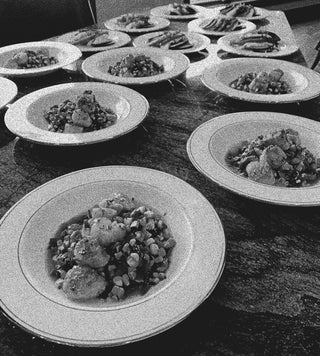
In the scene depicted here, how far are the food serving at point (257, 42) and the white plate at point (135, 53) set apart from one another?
482 millimetres

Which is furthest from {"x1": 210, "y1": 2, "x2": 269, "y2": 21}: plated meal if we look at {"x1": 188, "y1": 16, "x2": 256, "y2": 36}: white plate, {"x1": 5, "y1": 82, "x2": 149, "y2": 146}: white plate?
{"x1": 5, "y1": 82, "x2": 149, "y2": 146}: white plate

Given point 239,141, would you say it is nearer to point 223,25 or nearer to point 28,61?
point 28,61

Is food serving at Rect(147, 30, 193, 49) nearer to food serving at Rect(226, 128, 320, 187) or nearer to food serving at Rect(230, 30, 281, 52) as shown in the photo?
food serving at Rect(230, 30, 281, 52)

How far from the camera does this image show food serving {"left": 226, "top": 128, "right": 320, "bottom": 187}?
46.6 inches

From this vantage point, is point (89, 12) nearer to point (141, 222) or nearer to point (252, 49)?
point (252, 49)

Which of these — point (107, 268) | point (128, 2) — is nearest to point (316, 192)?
point (107, 268)

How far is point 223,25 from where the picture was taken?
108 inches

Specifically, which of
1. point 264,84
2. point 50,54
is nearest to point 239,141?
point 264,84

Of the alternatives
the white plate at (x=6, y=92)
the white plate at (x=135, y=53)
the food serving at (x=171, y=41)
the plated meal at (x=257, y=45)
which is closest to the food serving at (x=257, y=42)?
the plated meal at (x=257, y=45)

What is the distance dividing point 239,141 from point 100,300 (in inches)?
32.1

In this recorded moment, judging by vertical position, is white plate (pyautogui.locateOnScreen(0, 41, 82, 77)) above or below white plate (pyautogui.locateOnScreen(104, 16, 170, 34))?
above

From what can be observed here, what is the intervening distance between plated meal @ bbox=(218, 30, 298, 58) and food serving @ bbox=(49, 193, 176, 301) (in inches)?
62.0

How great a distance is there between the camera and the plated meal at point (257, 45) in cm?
222

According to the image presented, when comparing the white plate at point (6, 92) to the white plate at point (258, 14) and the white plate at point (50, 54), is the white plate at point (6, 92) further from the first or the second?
the white plate at point (258, 14)
